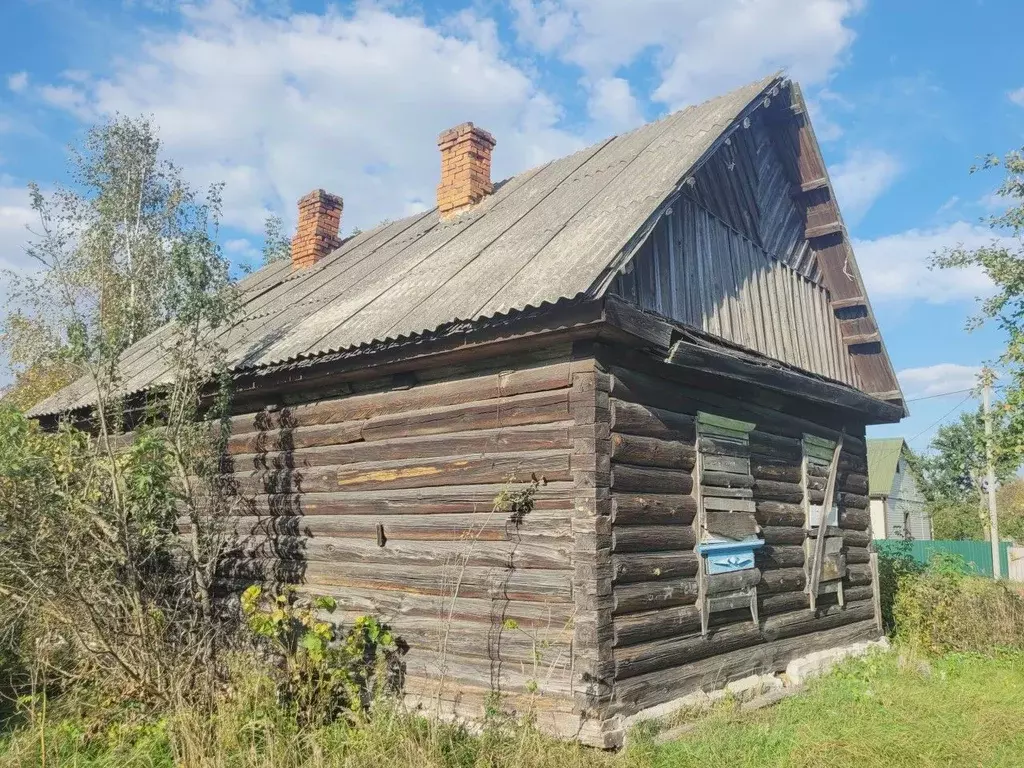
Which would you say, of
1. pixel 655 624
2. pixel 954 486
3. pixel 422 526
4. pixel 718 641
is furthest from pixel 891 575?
pixel 954 486

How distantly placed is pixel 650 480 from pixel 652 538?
1.38 ft

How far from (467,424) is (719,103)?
199 inches

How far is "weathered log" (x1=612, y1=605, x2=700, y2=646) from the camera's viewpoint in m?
5.80

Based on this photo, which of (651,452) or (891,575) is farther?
(891,575)

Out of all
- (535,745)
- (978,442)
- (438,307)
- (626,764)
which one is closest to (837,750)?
(626,764)

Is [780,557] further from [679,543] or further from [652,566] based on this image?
[652,566]

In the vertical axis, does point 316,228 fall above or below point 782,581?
above

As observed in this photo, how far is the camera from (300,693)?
19.2 ft

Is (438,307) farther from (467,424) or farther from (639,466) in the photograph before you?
(639,466)

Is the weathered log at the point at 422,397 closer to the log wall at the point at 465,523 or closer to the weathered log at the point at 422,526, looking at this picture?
the log wall at the point at 465,523

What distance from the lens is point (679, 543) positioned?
255 inches

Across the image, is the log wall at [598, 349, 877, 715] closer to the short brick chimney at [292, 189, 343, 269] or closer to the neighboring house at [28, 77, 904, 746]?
the neighboring house at [28, 77, 904, 746]

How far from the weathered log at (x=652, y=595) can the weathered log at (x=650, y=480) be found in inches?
26.6

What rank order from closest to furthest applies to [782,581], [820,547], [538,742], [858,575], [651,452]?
1. [538,742]
2. [651,452]
3. [782,581]
4. [820,547]
5. [858,575]
